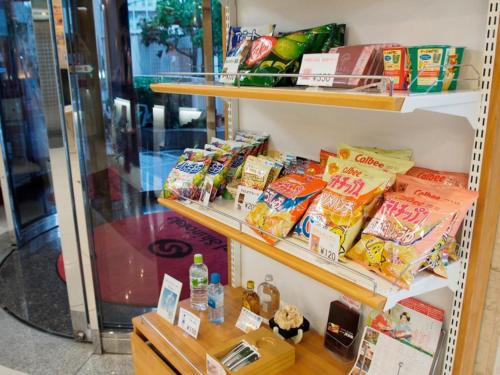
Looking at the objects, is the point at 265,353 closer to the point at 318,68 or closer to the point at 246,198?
the point at 246,198

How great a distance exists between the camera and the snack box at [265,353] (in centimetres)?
138

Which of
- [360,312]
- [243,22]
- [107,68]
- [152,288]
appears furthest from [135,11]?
[360,312]

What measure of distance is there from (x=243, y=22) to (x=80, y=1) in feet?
3.57

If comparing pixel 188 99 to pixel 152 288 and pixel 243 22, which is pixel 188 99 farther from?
pixel 243 22

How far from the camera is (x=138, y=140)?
11.0 ft

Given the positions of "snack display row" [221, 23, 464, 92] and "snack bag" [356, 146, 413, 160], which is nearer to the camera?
"snack display row" [221, 23, 464, 92]

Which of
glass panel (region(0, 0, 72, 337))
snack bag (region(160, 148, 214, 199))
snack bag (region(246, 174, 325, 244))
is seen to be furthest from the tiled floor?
snack bag (region(246, 174, 325, 244))

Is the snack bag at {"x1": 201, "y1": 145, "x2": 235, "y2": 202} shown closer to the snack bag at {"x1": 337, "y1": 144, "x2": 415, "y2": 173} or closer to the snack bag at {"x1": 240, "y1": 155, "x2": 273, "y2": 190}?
the snack bag at {"x1": 240, "y1": 155, "x2": 273, "y2": 190}

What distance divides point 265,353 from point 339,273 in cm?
54

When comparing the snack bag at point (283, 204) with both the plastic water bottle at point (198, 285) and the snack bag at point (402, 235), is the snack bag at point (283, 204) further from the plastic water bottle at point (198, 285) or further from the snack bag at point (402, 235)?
the plastic water bottle at point (198, 285)

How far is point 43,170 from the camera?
4.68 metres

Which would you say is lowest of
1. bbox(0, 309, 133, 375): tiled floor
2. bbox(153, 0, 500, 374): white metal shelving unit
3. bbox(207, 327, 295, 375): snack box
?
bbox(0, 309, 133, 375): tiled floor

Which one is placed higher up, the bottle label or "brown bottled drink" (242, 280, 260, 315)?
the bottle label

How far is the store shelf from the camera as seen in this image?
3.15ft
